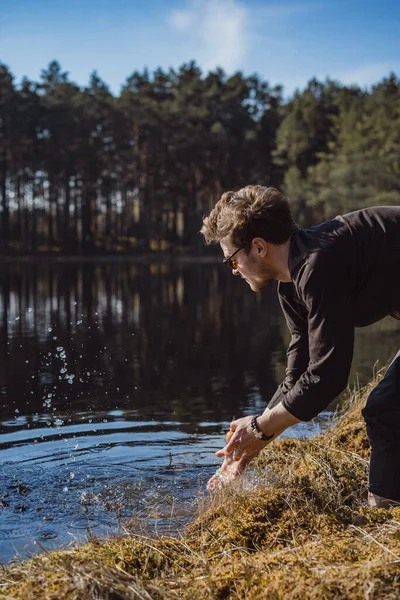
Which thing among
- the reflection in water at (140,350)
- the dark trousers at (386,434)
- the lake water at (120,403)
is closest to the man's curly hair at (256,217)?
the dark trousers at (386,434)

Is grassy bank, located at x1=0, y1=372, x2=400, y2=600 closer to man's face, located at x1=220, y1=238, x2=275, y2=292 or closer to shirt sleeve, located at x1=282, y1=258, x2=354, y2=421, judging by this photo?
shirt sleeve, located at x1=282, y1=258, x2=354, y2=421

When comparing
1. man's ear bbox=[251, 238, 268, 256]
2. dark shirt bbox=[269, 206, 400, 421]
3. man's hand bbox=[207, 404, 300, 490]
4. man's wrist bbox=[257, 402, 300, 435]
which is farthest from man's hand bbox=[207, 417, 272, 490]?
man's ear bbox=[251, 238, 268, 256]

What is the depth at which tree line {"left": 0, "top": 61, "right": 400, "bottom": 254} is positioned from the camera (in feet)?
199

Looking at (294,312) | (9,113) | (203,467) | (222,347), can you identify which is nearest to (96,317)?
(222,347)

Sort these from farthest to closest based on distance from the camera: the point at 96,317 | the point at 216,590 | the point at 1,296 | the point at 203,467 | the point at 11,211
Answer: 1. the point at 11,211
2. the point at 1,296
3. the point at 96,317
4. the point at 203,467
5. the point at 216,590

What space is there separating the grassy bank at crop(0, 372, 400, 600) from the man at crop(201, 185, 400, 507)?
1.12ft

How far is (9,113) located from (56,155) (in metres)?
5.38

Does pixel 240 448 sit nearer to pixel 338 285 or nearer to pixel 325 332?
pixel 325 332

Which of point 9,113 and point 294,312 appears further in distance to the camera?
point 9,113

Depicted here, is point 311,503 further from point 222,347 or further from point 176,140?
point 176,140

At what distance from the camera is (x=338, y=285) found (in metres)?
3.61

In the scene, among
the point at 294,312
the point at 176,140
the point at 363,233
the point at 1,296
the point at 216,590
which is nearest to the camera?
the point at 216,590

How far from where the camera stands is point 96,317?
66.7ft

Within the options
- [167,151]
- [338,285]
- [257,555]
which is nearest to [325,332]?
[338,285]
